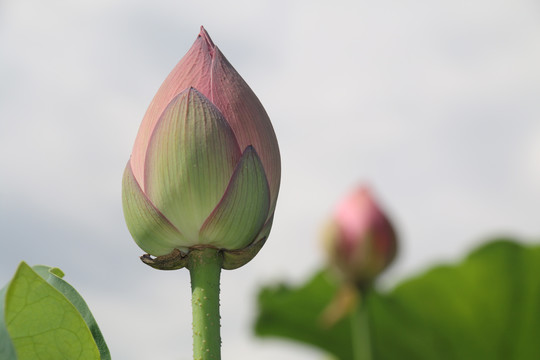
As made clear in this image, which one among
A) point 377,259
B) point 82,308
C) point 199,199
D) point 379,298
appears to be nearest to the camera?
point 377,259

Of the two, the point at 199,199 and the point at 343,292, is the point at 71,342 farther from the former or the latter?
the point at 343,292

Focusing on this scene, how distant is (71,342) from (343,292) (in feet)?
1.73

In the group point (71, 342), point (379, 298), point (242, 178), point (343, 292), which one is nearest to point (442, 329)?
point (379, 298)

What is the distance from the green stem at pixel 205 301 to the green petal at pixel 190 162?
0.04 meters

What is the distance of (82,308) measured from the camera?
83 centimetres

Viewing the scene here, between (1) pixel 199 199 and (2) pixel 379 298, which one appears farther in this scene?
(1) pixel 199 199

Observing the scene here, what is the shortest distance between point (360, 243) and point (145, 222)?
447 millimetres

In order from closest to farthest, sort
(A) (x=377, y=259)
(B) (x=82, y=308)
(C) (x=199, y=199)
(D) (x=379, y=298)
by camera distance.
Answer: (A) (x=377, y=259) → (D) (x=379, y=298) → (C) (x=199, y=199) → (B) (x=82, y=308)

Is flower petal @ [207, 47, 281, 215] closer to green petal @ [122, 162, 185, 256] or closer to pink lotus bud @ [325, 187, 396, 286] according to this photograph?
green petal @ [122, 162, 185, 256]

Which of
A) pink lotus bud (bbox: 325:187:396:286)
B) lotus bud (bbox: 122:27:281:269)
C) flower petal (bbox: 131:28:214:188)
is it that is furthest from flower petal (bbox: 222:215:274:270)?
pink lotus bud (bbox: 325:187:396:286)

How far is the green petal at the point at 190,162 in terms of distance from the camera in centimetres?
64

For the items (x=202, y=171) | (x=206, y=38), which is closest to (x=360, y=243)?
(x=202, y=171)

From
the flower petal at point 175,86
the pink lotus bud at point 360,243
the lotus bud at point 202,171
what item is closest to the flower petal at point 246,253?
the lotus bud at point 202,171

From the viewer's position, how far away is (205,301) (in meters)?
0.67
